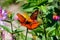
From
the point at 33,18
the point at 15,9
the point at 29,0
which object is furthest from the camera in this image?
the point at 15,9

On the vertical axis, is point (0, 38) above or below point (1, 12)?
below

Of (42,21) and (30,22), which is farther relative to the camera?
(42,21)

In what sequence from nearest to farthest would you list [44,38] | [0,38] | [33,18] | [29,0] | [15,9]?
[33,18] → [29,0] → [44,38] → [0,38] → [15,9]

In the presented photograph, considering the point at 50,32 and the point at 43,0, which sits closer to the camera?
the point at 43,0

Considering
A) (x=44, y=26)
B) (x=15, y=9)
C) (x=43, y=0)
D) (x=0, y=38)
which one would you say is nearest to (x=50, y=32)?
(x=44, y=26)

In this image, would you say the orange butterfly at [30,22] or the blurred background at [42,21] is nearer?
the orange butterfly at [30,22]

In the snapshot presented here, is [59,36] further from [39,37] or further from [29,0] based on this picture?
[29,0]

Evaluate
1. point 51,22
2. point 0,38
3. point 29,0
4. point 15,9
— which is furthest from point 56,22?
point 15,9

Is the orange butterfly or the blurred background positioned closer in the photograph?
the orange butterfly

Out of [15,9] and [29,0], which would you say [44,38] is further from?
[15,9]
